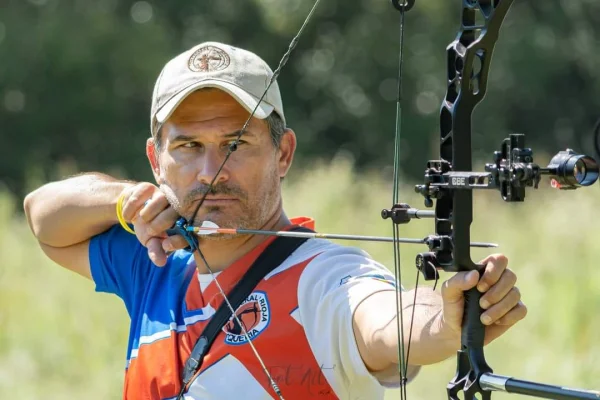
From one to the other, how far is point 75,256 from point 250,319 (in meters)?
0.99

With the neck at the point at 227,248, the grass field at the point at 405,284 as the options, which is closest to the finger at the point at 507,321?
the neck at the point at 227,248

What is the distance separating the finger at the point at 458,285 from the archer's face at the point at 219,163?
985 mm

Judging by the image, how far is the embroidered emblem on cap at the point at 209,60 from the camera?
3.12 metres

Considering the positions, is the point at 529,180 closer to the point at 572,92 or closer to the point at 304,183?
→ the point at 304,183

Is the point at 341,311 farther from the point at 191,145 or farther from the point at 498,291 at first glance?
the point at 191,145

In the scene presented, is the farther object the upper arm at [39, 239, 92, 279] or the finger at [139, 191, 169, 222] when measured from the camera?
the upper arm at [39, 239, 92, 279]

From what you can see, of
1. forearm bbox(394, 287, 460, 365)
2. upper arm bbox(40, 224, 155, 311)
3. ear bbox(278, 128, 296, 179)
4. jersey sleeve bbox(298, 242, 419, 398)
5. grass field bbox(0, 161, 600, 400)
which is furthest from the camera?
grass field bbox(0, 161, 600, 400)

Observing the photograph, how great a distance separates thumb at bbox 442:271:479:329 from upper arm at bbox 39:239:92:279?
1674 mm

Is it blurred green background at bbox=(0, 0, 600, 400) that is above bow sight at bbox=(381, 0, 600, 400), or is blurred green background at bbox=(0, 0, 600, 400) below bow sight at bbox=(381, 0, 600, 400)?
above

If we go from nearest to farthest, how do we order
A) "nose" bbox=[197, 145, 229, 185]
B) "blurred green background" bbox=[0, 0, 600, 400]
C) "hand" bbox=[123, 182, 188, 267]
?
"nose" bbox=[197, 145, 229, 185]
"hand" bbox=[123, 182, 188, 267]
"blurred green background" bbox=[0, 0, 600, 400]

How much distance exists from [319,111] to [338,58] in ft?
3.91

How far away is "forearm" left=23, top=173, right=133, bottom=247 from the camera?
3496 millimetres

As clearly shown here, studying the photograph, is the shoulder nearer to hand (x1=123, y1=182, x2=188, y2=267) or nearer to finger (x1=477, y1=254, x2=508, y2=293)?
hand (x1=123, y1=182, x2=188, y2=267)

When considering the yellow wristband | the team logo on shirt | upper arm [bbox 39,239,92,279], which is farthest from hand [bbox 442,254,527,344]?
upper arm [bbox 39,239,92,279]
